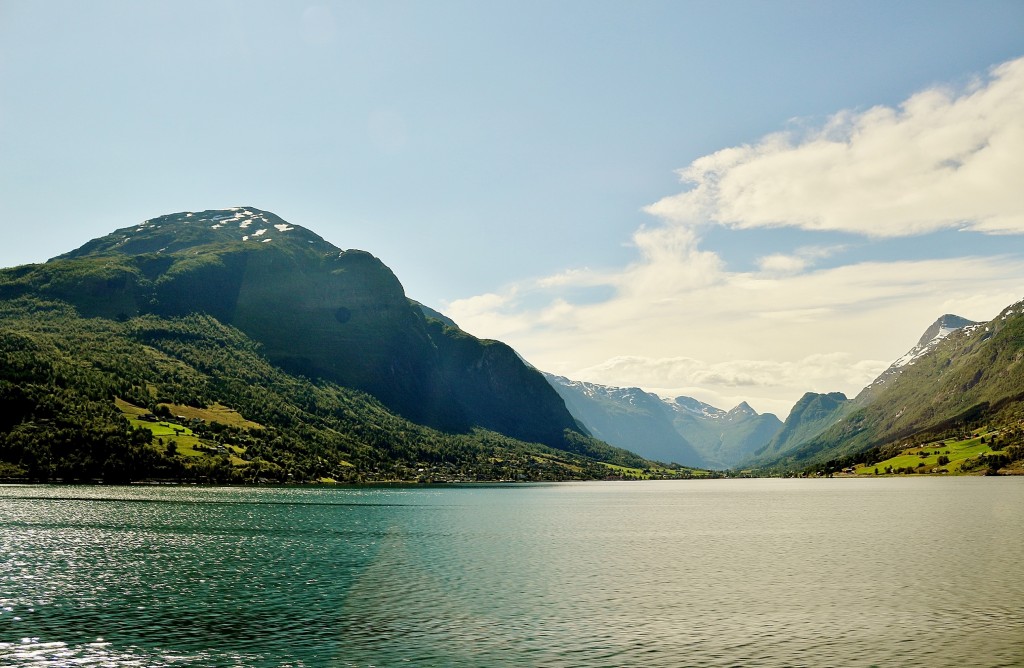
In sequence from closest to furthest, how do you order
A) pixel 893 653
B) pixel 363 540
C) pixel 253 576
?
1. pixel 893 653
2. pixel 253 576
3. pixel 363 540

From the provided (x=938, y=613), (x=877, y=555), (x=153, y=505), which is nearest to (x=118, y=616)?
(x=938, y=613)

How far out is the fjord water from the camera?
39.9m

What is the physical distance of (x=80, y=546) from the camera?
83.1 meters

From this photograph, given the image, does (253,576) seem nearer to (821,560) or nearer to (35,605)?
(35,605)

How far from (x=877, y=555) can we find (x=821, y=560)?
814 centimetres

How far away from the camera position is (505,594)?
58.4m

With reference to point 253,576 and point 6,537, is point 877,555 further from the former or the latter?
point 6,537

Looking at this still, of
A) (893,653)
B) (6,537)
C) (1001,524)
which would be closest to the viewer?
(893,653)

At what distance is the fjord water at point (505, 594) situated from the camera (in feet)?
131

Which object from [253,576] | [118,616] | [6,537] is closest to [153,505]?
[6,537]

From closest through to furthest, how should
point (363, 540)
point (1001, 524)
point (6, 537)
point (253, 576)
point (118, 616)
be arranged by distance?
1. point (118, 616)
2. point (253, 576)
3. point (6, 537)
4. point (363, 540)
5. point (1001, 524)

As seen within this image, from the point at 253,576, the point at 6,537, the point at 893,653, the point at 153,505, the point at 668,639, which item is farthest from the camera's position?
the point at 153,505

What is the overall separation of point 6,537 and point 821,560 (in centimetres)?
10279

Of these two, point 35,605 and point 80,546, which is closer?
point 35,605
